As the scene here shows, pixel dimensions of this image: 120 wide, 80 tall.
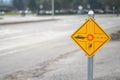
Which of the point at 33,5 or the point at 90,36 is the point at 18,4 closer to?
the point at 33,5

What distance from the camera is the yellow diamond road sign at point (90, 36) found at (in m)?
7.25

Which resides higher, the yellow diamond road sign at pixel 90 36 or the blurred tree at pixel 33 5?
the yellow diamond road sign at pixel 90 36

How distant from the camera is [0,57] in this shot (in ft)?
56.4

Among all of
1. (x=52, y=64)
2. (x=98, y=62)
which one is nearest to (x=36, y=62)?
(x=52, y=64)

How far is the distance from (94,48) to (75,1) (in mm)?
114057

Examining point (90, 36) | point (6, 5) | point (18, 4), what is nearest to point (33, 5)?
point (6, 5)

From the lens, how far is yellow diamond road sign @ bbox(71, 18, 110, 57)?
725 cm

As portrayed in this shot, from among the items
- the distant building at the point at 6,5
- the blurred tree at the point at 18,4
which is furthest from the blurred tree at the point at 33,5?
the blurred tree at the point at 18,4

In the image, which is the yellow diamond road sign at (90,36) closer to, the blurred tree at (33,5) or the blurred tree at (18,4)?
the blurred tree at (33,5)

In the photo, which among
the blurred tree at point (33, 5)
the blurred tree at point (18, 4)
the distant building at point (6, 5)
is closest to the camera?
the blurred tree at point (33, 5)

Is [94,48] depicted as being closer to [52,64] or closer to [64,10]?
[52,64]

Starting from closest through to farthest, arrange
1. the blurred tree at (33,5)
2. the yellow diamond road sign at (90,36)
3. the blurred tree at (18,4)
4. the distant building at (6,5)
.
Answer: the yellow diamond road sign at (90,36) → the blurred tree at (33,5) → the distant building at (6,5) → the blurred tree at (18,4)

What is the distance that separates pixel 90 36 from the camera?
286 inches

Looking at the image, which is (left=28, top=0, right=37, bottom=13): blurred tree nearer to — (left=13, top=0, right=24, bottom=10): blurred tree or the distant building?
the distant building
